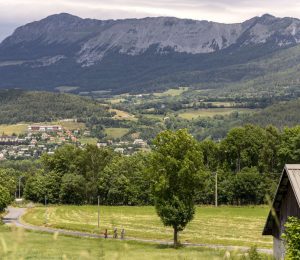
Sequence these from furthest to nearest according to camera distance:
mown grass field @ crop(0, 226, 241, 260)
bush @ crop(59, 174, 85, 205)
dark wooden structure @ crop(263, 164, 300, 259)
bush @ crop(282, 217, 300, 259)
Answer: bush @ crop(59, 174, 85, 205), dark wooden structure @ crop(263, 164, 300, 259), bush @ crop(282, 217, 300, 259), mown grass field @ crop(0, 226, 241, 260)

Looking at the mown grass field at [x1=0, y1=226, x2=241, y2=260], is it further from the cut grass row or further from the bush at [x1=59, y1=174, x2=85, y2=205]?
the bush at [x1=59, y1=174, x2=85, y2=205]

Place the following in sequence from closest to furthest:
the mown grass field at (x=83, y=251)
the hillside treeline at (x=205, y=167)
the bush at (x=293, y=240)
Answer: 1. the mown grass field at (x=83, y=251)
2. the bush at (x=293, y=240)
3. the hillside treeline at (x=205, y=167)

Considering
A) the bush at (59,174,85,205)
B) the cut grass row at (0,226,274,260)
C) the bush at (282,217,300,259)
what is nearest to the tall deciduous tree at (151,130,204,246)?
the cut grass row at (0,226,274,260)

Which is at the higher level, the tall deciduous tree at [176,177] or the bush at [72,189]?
the tall deciduous tree at [176,177]

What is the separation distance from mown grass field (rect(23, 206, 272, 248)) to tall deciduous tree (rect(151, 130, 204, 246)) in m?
4.61

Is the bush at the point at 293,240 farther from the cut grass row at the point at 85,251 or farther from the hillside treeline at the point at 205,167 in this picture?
the hillside treeline at the point at 205,167

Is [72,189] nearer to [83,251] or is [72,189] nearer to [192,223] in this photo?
[192,223]

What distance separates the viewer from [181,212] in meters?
57.2

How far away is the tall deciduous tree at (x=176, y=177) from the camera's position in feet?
188

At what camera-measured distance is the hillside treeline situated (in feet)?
382

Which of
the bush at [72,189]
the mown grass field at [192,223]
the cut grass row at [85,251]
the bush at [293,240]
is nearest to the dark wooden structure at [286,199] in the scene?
the cut grass row at [85,251]

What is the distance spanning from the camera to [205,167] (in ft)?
388

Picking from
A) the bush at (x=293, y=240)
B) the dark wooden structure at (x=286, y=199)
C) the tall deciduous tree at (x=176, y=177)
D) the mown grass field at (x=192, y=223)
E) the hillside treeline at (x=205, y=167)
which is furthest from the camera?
the hillside treeline at (x=205, y=167)

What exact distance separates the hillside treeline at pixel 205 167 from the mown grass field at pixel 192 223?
7363mm
